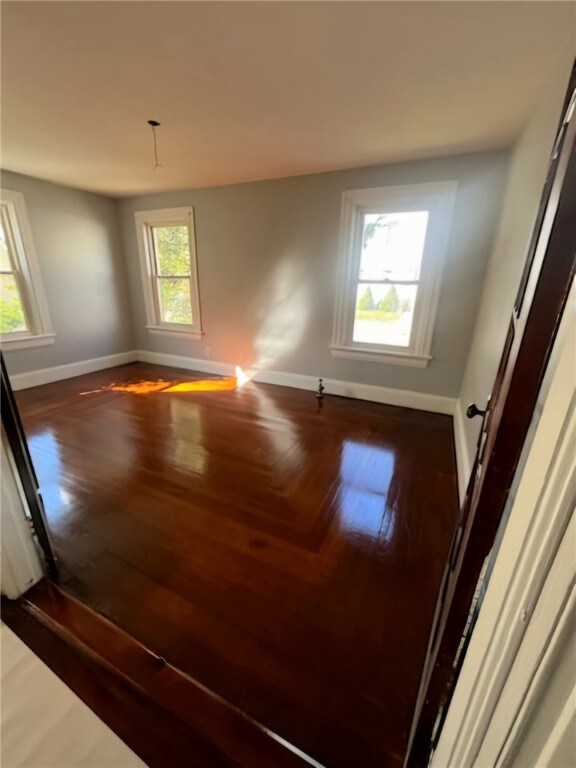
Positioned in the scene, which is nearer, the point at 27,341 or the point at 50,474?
the point at 50,474

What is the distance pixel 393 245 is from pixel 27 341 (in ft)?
14.1

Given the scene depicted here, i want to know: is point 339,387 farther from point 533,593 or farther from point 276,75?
point 533,593

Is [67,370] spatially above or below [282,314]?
below

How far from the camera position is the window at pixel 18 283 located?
11.2 feet

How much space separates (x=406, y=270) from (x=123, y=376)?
12.5 feet

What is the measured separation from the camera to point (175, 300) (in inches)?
177

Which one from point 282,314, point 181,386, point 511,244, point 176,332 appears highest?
point 511,244

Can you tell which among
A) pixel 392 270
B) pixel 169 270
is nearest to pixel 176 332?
pixel 169 270

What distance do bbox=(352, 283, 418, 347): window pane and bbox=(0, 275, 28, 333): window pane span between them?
3930 mm

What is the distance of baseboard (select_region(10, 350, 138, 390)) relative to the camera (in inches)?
146

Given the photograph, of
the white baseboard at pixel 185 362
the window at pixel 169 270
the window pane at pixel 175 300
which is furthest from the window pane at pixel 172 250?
the white baseboard at pixel 185 362

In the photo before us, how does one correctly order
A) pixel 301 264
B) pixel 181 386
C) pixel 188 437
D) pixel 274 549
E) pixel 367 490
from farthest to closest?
pixel 181 386, pixel 301 264, pixel 188 437, pixel 367 490, pixel 274 549

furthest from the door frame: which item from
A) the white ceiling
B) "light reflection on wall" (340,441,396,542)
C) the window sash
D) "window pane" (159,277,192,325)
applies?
the window sash

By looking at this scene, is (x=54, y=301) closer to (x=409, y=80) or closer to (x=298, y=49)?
(x=298, y=49)
